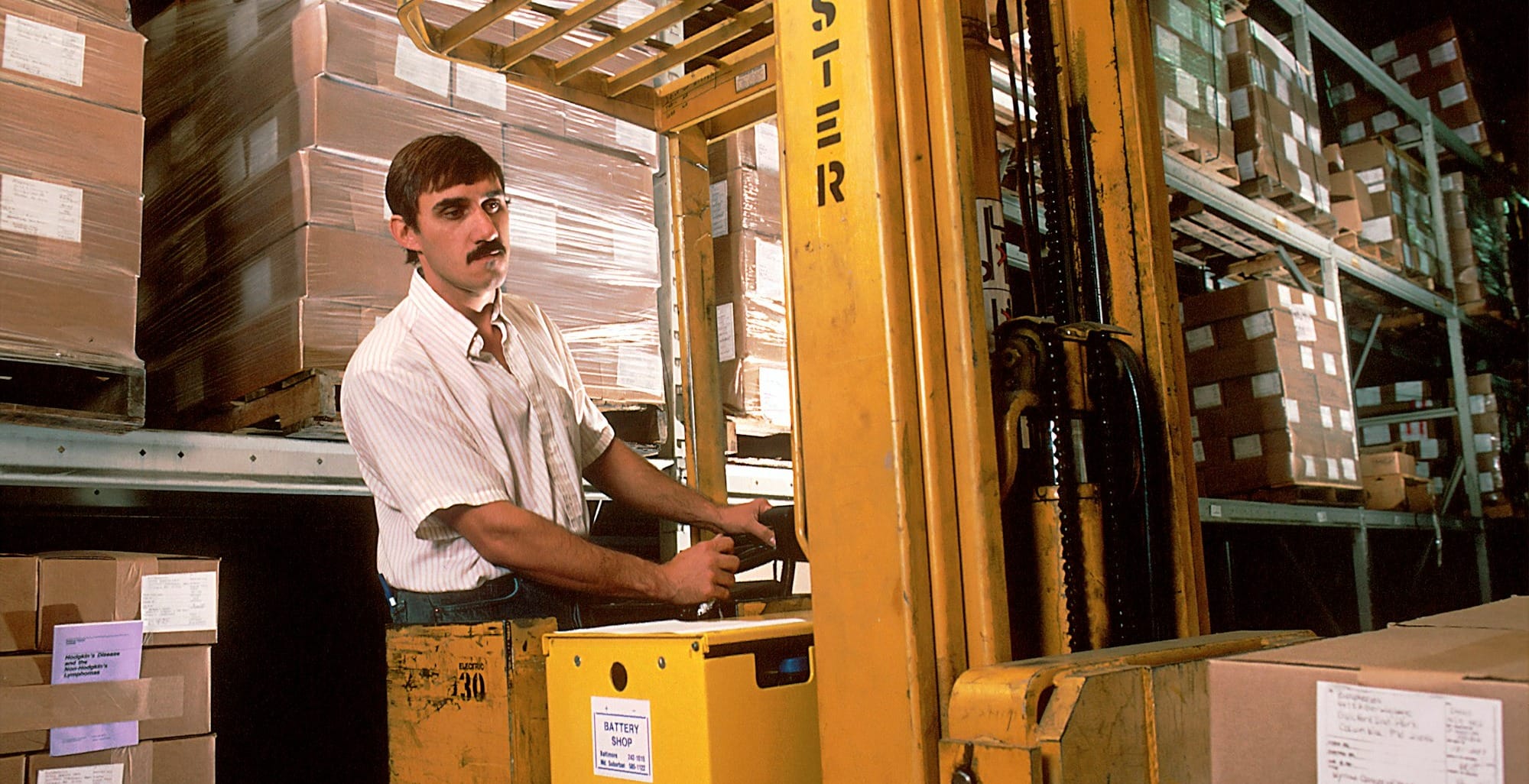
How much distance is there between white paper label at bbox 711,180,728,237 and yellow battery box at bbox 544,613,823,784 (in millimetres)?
1998

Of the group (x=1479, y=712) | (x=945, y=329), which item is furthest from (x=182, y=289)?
Result: (x=1479, y=712)

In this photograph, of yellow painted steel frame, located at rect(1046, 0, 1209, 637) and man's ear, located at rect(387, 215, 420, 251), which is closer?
yellow painted steel frame, located at rect(1046, 0, 1209, 637)

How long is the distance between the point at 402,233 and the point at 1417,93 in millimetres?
8368

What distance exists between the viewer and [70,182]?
2547 millimetres

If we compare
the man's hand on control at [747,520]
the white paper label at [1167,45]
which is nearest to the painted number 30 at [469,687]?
the man's hand on control at [747,520]

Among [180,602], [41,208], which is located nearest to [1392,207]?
[180,602]

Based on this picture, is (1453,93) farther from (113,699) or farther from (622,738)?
(113,699)

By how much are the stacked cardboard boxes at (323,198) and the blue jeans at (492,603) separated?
24.9 inches

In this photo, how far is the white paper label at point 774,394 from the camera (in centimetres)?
366

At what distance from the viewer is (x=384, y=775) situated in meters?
4.09

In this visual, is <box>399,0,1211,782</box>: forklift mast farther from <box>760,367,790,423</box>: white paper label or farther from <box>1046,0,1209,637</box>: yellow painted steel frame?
<box>760,367,790,423</box>: white paper label

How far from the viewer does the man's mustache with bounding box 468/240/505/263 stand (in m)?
3.03

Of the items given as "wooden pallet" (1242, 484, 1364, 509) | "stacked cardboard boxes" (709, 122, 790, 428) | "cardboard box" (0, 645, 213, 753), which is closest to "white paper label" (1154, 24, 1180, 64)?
"wooden pallet" (1242, 484, 1364, 509)

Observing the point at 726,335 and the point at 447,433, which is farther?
the point at 726,335
